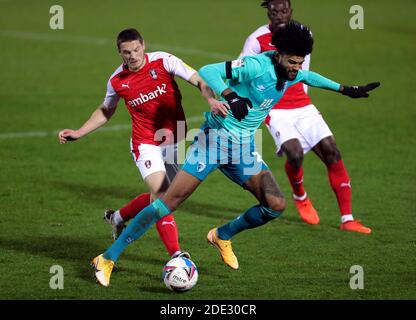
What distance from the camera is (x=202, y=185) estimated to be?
43.1ft

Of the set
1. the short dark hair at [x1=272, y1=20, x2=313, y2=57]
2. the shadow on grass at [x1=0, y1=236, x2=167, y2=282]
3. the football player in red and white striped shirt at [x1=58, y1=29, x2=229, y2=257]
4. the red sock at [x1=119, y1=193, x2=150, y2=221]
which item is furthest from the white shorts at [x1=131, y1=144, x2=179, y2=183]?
the short dark hair at [x1=272, y1=20, x2=313, y2=57]

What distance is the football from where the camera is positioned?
26.2 ft

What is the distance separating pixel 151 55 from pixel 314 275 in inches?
111

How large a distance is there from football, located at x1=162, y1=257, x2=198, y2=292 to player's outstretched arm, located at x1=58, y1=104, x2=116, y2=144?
1.77m

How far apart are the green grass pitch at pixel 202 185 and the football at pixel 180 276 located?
120 millimetres

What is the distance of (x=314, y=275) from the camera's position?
28.4 ft

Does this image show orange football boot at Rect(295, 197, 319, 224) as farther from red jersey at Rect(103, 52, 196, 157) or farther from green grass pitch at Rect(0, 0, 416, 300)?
red jersey at Rect(103, 52, 196, 157)

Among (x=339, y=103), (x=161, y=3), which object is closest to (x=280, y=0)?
(x=339, y=103)

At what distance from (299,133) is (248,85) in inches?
118

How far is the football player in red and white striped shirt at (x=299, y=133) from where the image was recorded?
10.8 meters

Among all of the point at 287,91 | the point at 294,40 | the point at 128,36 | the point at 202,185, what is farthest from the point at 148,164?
the point at 202,185

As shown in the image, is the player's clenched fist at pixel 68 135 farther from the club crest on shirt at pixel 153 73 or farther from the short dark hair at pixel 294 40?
the short dark hair at pixel 294 40

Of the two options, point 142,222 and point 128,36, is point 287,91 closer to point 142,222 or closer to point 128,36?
point 128,36
